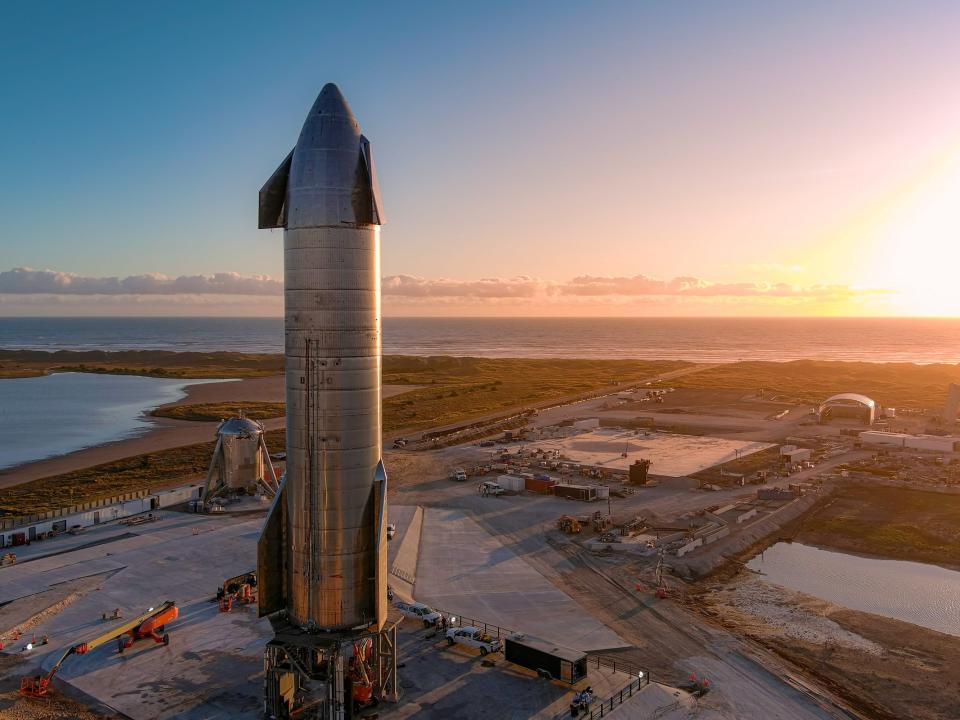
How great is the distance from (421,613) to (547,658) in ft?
28.9

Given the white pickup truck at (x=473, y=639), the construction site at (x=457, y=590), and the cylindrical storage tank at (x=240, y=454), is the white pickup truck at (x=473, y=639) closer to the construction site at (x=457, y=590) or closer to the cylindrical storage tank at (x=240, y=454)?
the construction site at (x=457, y=590)

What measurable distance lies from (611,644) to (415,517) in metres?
26.0

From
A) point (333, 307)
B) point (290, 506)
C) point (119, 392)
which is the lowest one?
point (119, 392)

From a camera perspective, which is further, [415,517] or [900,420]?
[900,420]

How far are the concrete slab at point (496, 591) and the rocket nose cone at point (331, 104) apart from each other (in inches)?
1061

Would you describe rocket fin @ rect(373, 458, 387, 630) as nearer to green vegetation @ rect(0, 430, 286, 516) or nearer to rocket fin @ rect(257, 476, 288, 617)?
rocket fin @ rect(257, 476, 288, 617)

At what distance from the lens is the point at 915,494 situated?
227ft

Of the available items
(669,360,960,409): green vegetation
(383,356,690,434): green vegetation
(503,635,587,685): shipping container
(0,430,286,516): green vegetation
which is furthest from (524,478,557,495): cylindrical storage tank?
(669,360,960,409): green vegetation

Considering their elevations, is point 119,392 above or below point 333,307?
below

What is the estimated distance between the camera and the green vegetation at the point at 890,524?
53.8 m

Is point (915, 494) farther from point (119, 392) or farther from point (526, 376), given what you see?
point (119, 392)

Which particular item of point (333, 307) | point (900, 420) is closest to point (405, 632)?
point (333, 307)

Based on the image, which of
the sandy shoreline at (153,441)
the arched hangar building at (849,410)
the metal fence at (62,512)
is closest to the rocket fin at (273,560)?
the metal fence at (62,512)

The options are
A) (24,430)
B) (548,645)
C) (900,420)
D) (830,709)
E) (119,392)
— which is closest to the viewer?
(830,709)
